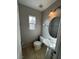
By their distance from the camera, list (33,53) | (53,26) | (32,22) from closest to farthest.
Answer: (33,53)
(53,26)
(32,22)

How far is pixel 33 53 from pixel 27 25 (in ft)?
3.50

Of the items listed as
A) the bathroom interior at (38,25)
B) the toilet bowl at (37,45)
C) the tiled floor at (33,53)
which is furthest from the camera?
the toilet bowl at (37,45)

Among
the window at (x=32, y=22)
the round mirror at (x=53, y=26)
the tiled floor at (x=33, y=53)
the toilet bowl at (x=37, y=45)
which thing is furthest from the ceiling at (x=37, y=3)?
the tiled floor at (x=33, y=53)

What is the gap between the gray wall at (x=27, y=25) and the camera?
105 inches

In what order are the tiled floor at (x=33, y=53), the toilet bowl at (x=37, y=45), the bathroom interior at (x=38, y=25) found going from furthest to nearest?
the toilet bowl at (x=37, y=45), the bathroom interior at (x=38, y=25), the tiled floor at (x=33, y=53)

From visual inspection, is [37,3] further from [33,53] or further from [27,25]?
[33,53]

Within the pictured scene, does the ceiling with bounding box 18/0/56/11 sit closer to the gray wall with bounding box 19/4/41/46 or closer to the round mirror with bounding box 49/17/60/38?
the gray wall with bounding box 19/4/41/46

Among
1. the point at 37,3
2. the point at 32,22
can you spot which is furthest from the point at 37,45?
the point at 37,3

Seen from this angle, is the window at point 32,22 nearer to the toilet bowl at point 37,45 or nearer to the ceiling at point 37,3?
the ceiling at point 37,3

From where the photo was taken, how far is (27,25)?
114 inches

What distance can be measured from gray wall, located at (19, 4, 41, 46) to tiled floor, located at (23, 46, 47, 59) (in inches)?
9.7

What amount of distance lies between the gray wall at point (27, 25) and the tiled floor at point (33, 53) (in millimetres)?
247

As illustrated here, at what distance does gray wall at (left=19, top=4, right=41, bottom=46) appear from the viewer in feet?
8.76
